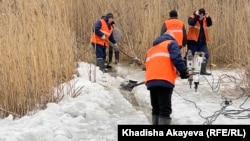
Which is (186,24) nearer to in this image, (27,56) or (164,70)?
(27,56)

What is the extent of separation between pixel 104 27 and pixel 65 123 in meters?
5.35

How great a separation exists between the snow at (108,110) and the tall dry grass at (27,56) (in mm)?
277

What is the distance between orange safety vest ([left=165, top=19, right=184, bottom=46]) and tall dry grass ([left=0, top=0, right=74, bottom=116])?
2.64 meters

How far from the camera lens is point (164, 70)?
5.68 meters

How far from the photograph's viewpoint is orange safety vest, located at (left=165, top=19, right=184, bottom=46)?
30.9ft

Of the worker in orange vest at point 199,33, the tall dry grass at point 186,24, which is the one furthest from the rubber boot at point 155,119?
the tall dry grass at point 186,24

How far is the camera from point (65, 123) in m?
5.99

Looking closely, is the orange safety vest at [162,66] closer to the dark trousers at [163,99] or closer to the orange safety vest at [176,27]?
the dark trousers at [163,99]

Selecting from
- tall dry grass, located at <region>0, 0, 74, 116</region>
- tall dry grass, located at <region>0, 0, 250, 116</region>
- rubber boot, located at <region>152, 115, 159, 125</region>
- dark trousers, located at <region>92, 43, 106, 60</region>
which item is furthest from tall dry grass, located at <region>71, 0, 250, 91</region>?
rubber boot, located at <region>152, 115, 159, 125</region>

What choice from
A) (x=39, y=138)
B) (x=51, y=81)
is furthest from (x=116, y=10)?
(x=39, y=138)

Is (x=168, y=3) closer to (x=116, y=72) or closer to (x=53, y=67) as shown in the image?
(x=116, y=72)

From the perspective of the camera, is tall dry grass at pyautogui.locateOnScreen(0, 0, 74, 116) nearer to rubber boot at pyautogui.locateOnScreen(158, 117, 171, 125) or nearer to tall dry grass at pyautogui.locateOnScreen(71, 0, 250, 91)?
rubber boot at pyautogui.locateOnScreen(158, 117, 171, 125)

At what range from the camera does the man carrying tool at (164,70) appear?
18.5 ft

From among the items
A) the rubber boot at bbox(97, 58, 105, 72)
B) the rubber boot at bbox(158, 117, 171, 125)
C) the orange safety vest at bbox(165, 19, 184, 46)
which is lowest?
the rubber boot at bbox(97, 58, 105, 72)
